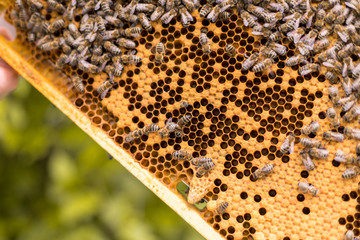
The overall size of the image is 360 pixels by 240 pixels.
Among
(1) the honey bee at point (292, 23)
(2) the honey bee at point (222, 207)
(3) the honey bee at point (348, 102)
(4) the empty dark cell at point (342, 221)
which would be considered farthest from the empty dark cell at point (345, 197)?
(1) the honey bee at point (292, 23)

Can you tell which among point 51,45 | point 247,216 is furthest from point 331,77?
point 51,45

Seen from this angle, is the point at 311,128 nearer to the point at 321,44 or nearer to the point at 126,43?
the point at 321,44

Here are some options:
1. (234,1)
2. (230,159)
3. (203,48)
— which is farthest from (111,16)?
(230,159)

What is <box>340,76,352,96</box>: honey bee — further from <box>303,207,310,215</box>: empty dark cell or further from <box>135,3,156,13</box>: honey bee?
<box>135,3,156,13</box>: honey bee

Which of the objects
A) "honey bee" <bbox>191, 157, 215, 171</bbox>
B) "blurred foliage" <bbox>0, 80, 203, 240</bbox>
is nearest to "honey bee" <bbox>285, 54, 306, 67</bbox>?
"honey bee" <bbox>191, 157, 215, 171</bbox>

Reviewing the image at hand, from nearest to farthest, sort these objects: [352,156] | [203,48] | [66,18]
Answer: [352,156] < [203,48] < [66,18]

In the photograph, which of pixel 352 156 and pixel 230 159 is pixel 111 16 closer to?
pixel 230 159
